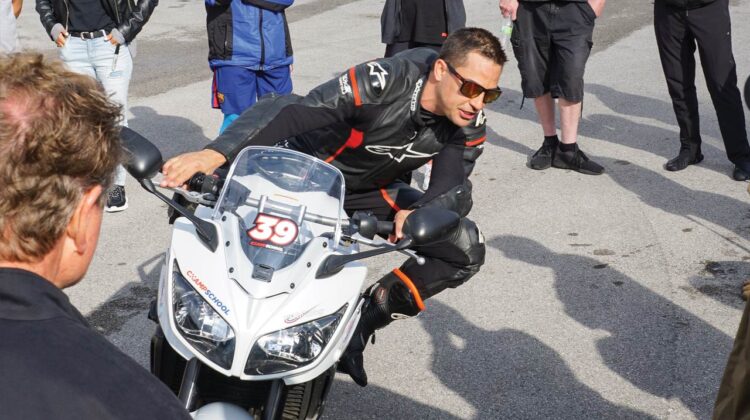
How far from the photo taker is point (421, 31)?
716 centimetres

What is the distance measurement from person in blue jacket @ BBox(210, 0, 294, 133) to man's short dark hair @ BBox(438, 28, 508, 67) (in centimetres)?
258

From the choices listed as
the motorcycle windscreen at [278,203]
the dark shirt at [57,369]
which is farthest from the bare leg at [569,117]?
the dark shirt at [57,369]

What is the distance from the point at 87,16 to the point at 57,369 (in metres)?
5.63

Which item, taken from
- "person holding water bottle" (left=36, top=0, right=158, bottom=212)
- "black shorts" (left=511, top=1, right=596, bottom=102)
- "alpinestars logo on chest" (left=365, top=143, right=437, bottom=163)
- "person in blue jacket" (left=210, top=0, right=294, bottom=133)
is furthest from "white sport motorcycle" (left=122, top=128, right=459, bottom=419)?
"black shorts" (left=511, top=1, right=596, bottom=102)

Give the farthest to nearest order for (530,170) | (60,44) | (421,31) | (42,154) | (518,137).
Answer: (518,137) → (530,170) → (421,31) → (60,44) → (42,154)

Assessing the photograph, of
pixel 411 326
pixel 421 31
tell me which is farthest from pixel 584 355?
pixel 421 31

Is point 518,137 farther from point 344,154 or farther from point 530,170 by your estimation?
point 344,154

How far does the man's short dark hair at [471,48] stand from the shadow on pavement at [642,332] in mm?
1523

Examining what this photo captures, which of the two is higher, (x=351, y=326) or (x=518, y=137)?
(x=351, y=326)

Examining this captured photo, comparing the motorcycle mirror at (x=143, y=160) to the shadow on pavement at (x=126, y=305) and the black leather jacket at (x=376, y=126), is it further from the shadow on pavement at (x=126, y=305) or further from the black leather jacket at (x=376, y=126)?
the shadow on pavement at (x=126, y=305)

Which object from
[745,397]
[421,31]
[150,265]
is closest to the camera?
[745,397]

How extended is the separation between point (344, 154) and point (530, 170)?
3582mm

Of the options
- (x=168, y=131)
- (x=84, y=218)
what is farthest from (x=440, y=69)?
(x=168, y=131)

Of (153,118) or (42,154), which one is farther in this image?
(153,118)
